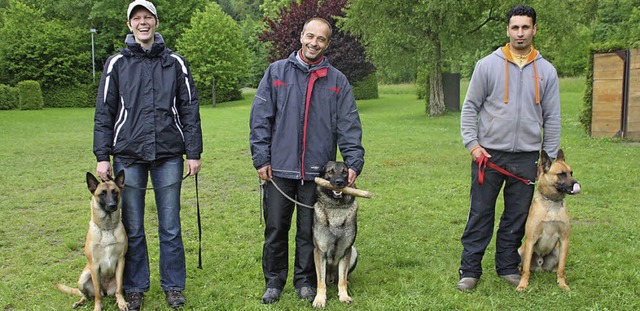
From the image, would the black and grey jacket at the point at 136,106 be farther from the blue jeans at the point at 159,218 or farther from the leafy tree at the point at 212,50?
the leafy tree at the point at 212,50

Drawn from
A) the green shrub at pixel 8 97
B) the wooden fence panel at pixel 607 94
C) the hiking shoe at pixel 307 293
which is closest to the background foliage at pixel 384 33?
the wooden fence panel at pixel 607 94

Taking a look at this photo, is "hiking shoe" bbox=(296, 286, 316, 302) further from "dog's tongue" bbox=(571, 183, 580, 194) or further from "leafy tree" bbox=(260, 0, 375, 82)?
"leafy tree" bbox=(260, 0, 375, 82)

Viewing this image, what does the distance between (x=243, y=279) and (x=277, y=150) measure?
1.38 meters

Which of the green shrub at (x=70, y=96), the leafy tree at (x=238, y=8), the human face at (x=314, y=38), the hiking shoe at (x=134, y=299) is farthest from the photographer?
the leafy tree at (x=238, y=8)

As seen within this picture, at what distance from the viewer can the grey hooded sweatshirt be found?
4.14 metres

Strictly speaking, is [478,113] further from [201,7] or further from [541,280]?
[201,7]

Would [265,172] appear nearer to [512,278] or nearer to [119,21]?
[512,278]

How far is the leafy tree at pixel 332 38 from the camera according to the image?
2995cm

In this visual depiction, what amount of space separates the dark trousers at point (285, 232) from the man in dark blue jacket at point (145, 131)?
0.68m

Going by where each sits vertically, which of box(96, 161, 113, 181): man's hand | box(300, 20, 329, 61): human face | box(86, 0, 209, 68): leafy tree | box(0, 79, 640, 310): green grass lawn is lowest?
box(0, 79, 640, 310): green grass lawn

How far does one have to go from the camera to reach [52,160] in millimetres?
12469

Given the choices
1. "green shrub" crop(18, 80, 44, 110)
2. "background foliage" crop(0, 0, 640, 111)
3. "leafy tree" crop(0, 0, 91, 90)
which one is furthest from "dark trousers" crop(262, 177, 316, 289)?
"leafy tree" crop(0, 0, 91, 90)

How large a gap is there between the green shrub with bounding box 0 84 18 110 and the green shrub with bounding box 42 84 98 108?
5.60 metres

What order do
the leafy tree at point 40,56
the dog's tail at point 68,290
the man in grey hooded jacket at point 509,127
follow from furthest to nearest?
the leafy tree at point 40,56
the dog's tail at point 68,290
the man in grey hooded jacket at point 509,127
